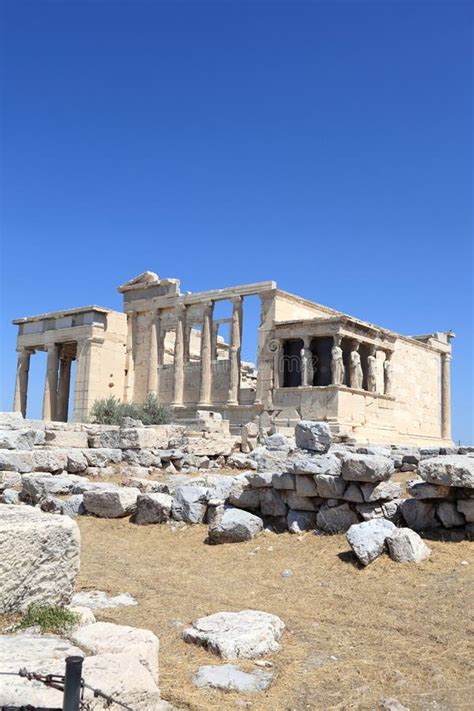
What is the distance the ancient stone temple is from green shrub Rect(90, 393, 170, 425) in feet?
8.76

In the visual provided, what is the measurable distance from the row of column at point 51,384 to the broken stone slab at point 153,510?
2308 centimetres

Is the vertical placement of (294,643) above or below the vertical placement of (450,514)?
below

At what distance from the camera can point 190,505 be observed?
31.5 ft

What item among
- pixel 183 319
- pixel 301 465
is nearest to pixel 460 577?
pixel 301 465

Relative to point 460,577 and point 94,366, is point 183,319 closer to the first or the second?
point 94,366

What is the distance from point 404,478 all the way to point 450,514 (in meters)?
4.60

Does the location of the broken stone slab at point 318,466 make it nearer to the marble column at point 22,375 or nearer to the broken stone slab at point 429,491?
the broken stone slab at point 429,491

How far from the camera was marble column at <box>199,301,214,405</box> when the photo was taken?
29.1 meters

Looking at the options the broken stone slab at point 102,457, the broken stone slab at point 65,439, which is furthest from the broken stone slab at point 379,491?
the broken stone slab at point 65,439

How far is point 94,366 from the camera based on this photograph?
30.0 metres

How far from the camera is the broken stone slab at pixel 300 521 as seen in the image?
28.4 feet

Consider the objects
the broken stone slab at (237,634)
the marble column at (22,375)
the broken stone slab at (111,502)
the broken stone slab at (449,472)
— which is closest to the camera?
the broken stone slab at (237,634)

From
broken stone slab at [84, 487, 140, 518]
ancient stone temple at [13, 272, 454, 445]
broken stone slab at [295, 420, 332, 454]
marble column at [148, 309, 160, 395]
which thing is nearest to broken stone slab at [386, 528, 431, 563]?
broken stone slab at [295, 420, 332, 454]

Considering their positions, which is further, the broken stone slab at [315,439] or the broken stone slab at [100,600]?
the broken stone slab at [315,439]
